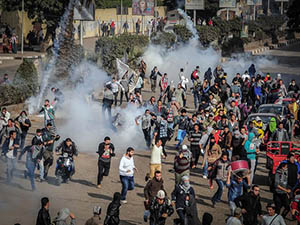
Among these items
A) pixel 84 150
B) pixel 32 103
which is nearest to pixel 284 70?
pixel 32 103

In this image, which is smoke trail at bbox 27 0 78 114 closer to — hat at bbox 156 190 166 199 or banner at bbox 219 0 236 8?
hat at bbox 156 190 166 199

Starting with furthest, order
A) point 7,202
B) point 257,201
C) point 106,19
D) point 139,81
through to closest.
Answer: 1. point 106,19
2. point 139,81
3. point 7,202
4. point 257,201

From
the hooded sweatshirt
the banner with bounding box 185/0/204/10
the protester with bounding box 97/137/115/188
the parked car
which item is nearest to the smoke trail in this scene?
the parked car

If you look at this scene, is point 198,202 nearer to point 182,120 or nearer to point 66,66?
point 182,120

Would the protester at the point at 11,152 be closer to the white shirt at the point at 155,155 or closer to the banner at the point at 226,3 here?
the white shirt at the point at 155,155

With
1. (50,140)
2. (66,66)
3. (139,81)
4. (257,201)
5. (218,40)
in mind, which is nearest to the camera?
(257,201)

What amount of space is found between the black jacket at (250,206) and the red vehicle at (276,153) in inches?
145

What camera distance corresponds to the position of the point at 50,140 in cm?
1720

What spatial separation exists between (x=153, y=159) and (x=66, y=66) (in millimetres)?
15987

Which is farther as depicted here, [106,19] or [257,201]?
[106,19]

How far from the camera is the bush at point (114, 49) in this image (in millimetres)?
34469

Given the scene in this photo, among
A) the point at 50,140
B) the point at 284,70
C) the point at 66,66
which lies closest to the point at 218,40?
the point at 284,70

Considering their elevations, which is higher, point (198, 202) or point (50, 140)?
point (50, 140)

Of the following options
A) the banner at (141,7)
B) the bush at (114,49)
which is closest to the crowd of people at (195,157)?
the bush at (114,49)
